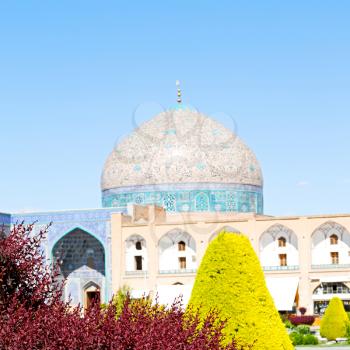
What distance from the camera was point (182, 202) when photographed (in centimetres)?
3834

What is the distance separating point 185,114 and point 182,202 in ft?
16.3

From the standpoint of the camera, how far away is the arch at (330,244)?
3272 centimetres

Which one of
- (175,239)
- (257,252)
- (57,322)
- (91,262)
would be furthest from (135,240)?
(57,322)

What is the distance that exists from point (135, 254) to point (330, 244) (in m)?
7.73

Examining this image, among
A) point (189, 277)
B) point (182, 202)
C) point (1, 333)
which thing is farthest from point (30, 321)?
point (182, 202)

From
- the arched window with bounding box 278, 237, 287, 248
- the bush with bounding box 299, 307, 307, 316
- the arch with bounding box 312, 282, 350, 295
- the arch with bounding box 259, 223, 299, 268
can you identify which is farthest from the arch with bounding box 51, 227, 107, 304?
the arch with bounding box 312, 282, 350, 295

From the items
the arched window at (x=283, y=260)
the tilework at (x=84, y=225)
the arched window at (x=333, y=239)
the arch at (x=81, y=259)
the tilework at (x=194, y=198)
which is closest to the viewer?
the arched window at (x=333, y=239)

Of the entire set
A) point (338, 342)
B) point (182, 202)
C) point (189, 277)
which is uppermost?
point (182, 202)

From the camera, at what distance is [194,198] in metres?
38.4

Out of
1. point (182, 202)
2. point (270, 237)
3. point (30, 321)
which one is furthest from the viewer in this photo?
point (182, 202)

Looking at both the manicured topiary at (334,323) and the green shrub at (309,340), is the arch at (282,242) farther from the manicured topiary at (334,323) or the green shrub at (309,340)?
the green shrub at (309,340)

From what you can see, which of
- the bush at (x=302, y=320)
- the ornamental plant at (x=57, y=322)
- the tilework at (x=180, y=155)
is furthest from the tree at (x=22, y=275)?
the tilework at (x=180, y=155)

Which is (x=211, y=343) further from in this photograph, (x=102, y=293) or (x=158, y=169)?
(x=158, y=169)

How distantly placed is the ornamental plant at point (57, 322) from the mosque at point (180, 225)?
2253 cm
